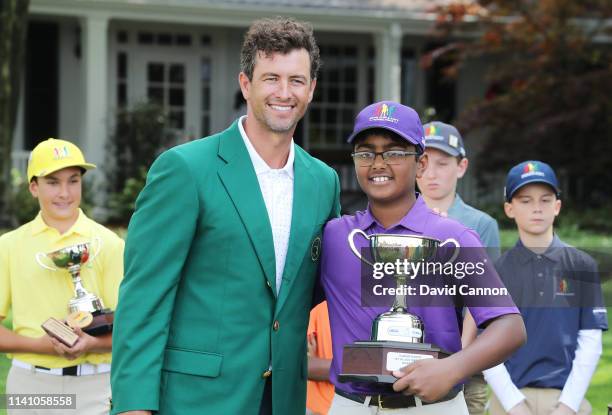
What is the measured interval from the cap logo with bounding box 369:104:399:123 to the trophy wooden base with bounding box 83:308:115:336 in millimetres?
2039

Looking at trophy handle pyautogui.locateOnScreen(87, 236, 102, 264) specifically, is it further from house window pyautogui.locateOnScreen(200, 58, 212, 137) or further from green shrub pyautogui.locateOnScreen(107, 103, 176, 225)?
house window pyautogui.locateOnScreen(200, 58, 212, 137)

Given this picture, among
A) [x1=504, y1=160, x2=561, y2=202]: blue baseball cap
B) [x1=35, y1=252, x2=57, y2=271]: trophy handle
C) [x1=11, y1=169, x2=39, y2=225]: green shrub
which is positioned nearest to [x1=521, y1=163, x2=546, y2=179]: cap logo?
[x1=504, y1=160, x2=561, y2=202]: blue baseball cap

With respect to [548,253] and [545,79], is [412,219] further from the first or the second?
[545,79]

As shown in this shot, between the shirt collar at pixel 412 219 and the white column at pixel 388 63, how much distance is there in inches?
586

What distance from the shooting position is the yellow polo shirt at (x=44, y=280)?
501 cm

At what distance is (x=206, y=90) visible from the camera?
19.9 meters

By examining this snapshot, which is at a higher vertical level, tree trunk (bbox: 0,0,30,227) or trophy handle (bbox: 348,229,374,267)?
tree trunk (bbox: 0,0,30,227)

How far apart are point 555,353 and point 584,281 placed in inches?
15.2

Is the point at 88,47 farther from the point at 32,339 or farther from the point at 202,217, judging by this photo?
→ the point at 202,217

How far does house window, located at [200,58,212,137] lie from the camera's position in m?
19.8

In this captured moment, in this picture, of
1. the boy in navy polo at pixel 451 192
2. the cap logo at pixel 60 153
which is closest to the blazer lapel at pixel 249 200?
the boy in navy polo at pixel 451 192

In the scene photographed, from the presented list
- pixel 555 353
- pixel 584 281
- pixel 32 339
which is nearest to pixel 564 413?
pixel 555 353

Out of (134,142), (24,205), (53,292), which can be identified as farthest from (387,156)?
(134,142)

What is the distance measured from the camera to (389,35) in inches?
739
